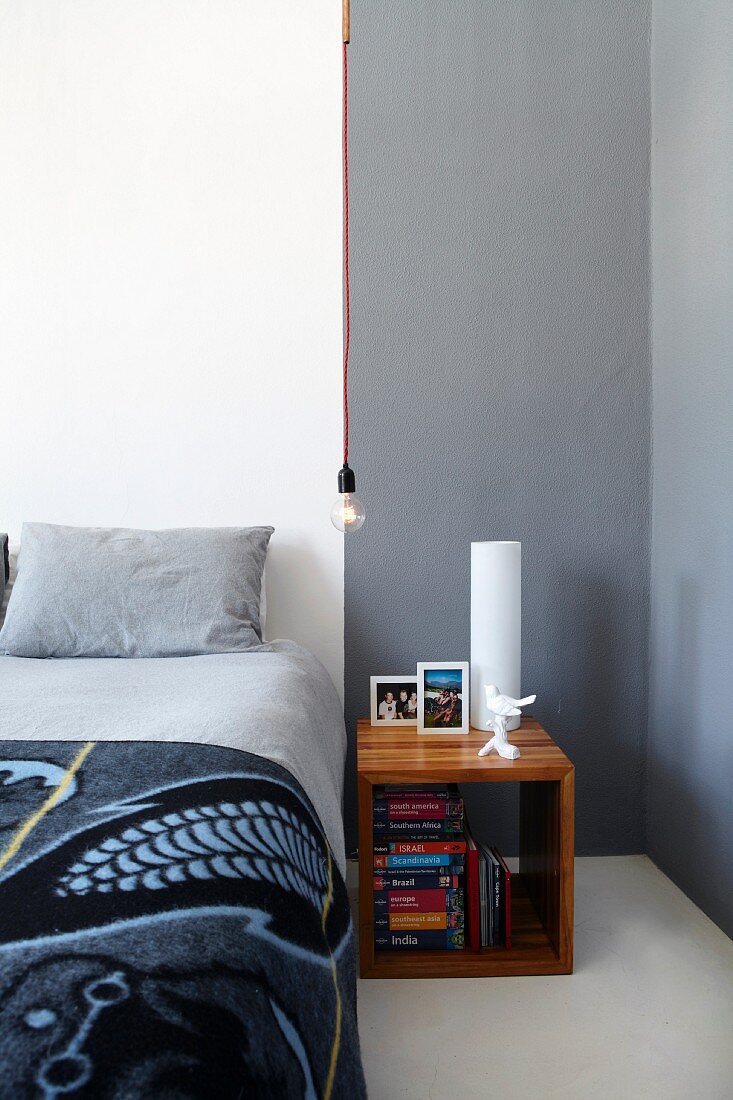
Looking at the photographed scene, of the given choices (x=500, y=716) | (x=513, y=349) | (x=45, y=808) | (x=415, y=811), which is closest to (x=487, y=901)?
(x=415, y=811)

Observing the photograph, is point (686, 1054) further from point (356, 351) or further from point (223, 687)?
point (356, 351)

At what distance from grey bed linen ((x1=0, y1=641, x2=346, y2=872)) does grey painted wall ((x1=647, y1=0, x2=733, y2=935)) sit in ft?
2.91

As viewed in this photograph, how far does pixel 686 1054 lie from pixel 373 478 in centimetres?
147

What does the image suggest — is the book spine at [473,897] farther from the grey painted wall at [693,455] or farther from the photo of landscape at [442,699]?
the grey painted wall at [693,455]

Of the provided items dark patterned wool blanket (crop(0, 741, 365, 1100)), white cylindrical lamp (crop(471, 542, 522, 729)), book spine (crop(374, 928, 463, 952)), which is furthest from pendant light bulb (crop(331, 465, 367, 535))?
book spine (crop(374, 928, 463, 952))

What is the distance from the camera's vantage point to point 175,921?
0.67m

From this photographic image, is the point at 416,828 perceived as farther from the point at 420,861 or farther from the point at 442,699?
the point at 442,699

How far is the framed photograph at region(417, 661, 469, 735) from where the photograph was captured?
1882mm

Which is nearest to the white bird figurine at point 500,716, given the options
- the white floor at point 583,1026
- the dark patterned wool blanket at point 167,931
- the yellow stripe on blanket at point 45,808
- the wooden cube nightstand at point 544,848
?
the wooden cube nightstand at point 544,848

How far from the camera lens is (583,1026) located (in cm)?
146

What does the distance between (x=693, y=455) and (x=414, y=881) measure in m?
1.21

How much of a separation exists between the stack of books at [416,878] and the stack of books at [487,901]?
2cm

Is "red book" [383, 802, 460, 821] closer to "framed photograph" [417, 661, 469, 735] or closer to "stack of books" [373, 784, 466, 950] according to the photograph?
"stack of books" [373, 784, 466, 950]

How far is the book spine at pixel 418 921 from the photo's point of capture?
1.71m
